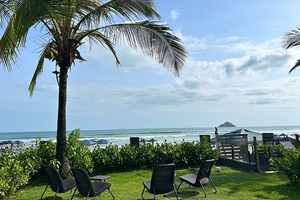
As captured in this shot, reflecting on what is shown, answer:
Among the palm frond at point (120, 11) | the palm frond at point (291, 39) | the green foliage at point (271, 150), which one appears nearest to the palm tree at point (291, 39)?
the palm frond at point (291, 39)

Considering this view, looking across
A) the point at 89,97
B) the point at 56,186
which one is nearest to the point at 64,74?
the point at 56,186

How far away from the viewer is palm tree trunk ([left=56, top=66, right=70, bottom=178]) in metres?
6.25

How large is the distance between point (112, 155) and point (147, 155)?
50.4 inches

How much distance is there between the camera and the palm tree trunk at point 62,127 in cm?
625

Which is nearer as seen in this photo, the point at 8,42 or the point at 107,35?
the point at 8,42

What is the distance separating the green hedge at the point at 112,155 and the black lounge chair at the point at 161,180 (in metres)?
3.23

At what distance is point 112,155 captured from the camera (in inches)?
305

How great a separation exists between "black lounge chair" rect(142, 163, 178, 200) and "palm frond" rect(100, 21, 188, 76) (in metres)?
2.82

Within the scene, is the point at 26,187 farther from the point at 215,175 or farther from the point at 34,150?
the point at 215,175

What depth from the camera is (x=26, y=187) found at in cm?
599

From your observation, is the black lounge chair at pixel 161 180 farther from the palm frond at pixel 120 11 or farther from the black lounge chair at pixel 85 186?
the palm frond at pixel 120 11

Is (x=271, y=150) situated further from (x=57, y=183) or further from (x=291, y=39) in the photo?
(x=57, y=183)

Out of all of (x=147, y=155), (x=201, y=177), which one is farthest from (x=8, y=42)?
(x=147, y=155)

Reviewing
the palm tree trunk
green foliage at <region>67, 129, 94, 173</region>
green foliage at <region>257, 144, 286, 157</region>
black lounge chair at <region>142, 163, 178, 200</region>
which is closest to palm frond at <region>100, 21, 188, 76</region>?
the palm tree trunk
